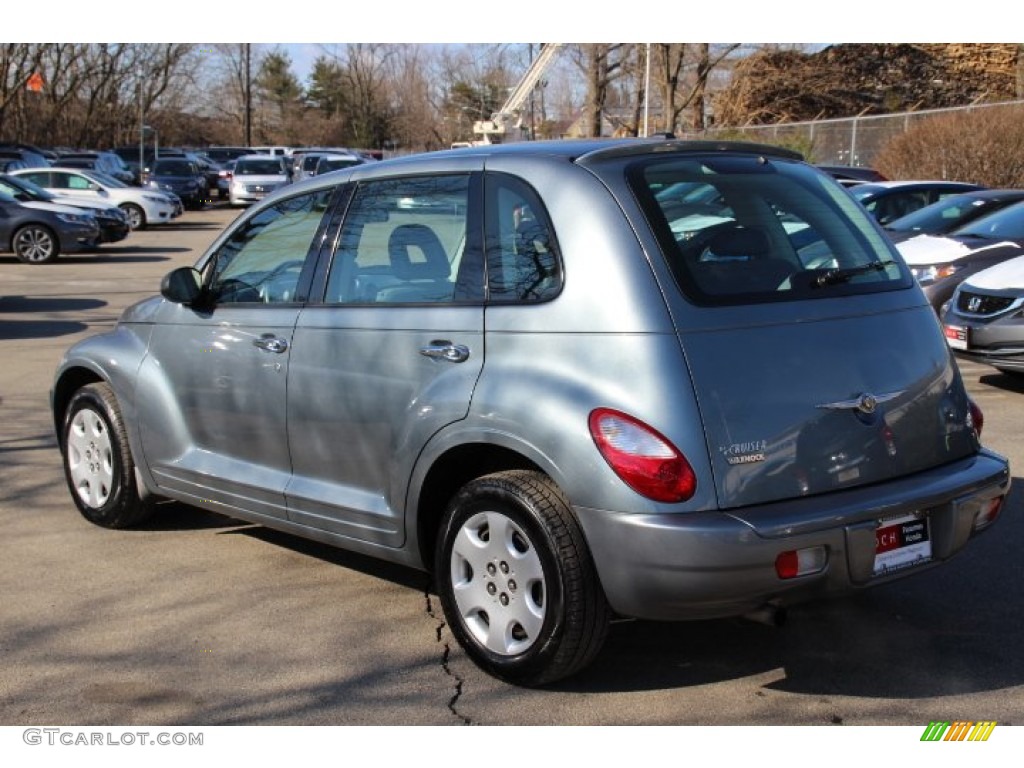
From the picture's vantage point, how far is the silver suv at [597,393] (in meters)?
3.81

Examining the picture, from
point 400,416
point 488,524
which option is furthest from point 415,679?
point 400,416

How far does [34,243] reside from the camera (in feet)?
69.2

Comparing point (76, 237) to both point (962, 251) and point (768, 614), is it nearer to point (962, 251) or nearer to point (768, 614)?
point (962, 251)

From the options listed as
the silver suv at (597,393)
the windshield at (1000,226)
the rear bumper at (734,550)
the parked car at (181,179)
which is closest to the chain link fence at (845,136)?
the windshield at (1000,226)

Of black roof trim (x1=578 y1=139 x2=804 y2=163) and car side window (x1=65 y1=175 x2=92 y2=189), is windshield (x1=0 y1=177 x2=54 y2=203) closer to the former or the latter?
car side window (x1=65 y1=175 x2=92 y2=189)

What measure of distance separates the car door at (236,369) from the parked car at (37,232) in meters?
16.7

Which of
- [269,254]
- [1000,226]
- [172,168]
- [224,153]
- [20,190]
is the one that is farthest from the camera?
[224,153]

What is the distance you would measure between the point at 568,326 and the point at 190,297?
85.1 inches

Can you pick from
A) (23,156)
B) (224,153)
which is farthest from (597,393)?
(224,153)

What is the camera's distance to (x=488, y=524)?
4.22 meters

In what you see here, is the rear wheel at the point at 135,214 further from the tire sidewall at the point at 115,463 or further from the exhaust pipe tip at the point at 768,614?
the exhaust pipe tip at the point at 768,614

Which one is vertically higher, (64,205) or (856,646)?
(64,205)

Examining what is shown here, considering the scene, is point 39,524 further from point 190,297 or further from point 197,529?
point 190,297

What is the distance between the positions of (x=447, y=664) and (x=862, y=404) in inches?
68.1
